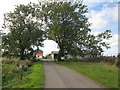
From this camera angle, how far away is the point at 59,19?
35.2 m

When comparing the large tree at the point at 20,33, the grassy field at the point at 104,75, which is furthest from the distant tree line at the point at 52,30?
the grassy field at the point at 104,75

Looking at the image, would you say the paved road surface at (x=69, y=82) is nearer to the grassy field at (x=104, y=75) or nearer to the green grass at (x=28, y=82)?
the green grass at (x=28, y=82)

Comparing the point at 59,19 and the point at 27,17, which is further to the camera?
the point at 27,17

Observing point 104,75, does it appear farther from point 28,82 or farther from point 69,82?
point 28,82

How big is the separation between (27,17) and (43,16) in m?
4.40

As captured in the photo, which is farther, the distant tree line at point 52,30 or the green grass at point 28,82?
the distant tree line at point 52,30

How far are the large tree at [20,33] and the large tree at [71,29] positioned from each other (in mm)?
4248

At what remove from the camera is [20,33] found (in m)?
36.2

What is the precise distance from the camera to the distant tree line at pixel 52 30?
35.6 metres

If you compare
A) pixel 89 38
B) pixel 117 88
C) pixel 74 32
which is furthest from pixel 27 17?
pixel 117 88

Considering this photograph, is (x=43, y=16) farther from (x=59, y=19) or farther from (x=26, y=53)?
(x=26, y=53)

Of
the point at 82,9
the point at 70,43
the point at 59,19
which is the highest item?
the point at 82,9

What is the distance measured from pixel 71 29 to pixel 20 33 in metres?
12.5

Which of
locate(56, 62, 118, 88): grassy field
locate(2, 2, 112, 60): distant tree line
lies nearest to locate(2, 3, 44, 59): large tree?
locate(2, 2, 112, 60): distant tree line
